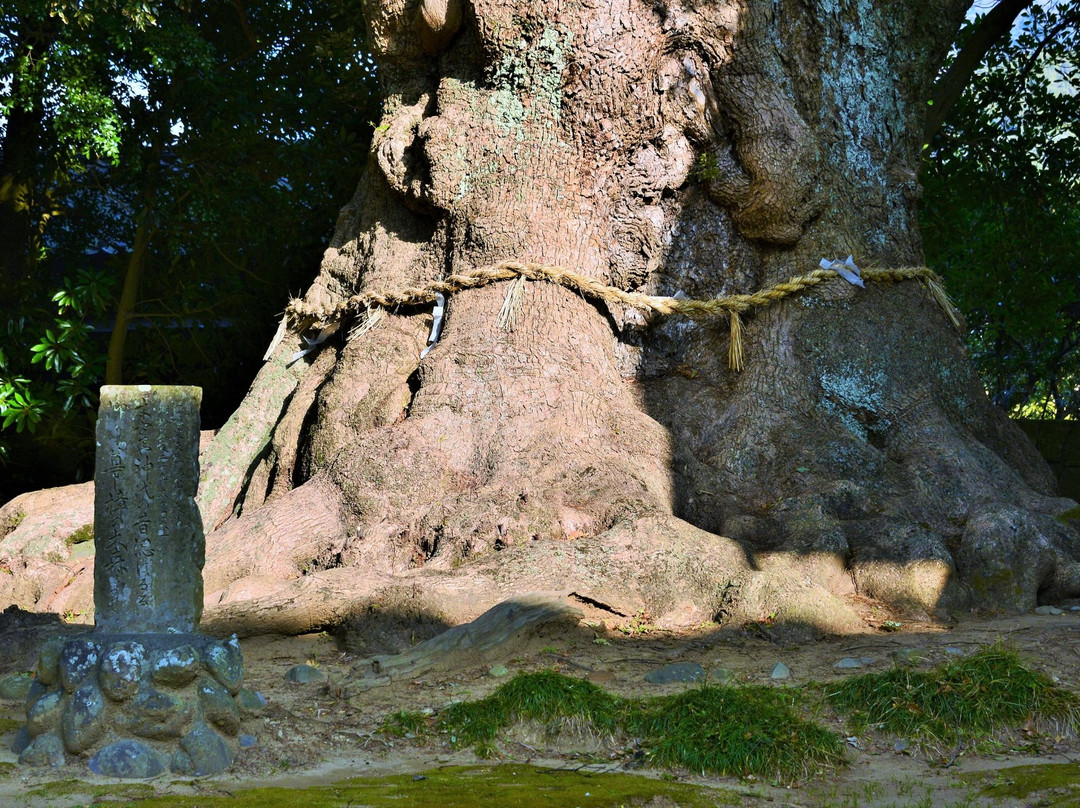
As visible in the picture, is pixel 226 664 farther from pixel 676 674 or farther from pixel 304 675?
pixel 676 674

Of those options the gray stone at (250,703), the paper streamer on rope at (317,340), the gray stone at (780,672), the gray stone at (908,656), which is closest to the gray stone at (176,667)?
the gray stone at (250,703)

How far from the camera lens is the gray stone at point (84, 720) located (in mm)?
3178

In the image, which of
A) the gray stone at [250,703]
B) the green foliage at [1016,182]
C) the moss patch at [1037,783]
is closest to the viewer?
the moss patch at [1037,783]

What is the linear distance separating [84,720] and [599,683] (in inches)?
70.2

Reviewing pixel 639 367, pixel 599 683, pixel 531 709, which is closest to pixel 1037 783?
pixel 599 683

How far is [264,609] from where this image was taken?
4.61 metres

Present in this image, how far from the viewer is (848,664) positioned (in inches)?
162

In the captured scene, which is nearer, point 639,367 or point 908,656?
point 908,656

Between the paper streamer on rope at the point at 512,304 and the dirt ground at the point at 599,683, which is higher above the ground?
the paper streamer on rope at the point at 512,304

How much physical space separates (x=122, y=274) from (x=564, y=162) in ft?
15.8

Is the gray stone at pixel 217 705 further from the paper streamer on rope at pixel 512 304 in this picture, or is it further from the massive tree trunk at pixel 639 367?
the paper streamer on rope at pixel 512 304

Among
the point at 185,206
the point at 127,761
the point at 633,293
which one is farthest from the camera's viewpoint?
the point at 185,206

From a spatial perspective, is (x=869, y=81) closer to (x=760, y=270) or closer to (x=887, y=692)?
(x=760, y=270)

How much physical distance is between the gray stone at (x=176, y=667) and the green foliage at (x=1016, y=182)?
26.0 ft
